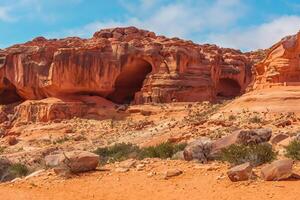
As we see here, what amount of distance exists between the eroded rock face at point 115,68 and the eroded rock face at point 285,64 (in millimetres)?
14126

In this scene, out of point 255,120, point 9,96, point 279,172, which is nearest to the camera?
point 279,172

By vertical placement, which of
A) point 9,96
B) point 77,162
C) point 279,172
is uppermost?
point 9,96

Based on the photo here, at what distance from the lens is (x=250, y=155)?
1192 centimetres

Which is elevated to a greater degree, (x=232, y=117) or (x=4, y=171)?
(x=232, y=117)

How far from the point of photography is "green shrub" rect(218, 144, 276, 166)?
11836mm

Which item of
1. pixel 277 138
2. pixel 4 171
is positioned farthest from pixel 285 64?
pixel 4 171

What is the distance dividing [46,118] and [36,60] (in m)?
6.46

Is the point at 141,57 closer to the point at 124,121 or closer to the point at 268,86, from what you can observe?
the point at 124,121

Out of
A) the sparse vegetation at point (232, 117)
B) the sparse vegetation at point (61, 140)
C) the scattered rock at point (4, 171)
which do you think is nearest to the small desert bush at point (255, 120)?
the sparse vegetation at point (232, 117)

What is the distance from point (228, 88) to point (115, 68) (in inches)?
627

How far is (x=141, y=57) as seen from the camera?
4366 cm

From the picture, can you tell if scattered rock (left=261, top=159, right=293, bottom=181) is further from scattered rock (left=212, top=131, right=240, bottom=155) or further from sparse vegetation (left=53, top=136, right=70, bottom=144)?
sparse vegetation (left=53, top=136, right=70, bottom=144)

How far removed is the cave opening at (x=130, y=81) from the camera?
148 feet

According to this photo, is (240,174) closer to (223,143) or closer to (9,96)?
(223,143)
